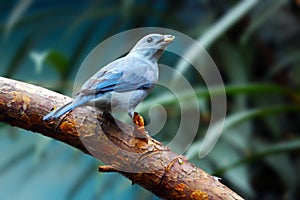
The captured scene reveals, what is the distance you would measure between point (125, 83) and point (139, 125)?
7 centimetres

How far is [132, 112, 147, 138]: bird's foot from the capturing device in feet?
1.85

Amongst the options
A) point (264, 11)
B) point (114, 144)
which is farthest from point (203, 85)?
point (114, 144)

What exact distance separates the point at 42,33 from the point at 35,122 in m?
0.81

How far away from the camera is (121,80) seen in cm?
52

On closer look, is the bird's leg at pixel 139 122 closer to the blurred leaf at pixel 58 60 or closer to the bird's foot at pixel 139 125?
the bird's foot at pixel 139 125

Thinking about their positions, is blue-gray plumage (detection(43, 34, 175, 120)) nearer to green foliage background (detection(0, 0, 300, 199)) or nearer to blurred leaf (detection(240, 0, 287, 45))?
green foliage background (detection(0, 0, 300, 199))

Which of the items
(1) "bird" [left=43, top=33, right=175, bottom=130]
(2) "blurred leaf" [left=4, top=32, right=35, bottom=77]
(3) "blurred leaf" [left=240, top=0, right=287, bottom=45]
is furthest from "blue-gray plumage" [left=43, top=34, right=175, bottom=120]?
(2) "blurred leaf" [left=4, top=32, right=35, bottom=77]

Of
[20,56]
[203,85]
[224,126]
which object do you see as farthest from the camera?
[203,85]

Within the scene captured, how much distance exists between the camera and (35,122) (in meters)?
0.61

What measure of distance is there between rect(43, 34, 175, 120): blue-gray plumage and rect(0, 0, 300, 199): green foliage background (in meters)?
0.47

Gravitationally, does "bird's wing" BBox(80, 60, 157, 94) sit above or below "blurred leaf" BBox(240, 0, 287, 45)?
below

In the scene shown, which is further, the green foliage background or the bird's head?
the green foliage background

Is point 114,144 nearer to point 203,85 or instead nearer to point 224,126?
point 224,126

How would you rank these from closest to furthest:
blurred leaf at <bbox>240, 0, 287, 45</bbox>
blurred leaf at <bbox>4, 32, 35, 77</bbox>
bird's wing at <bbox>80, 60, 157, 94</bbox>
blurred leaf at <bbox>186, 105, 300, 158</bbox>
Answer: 1. bird's wing at <bbox>80, 60, 157, 94</bbox>
2. blurred leaf at <bbox>186, 105, 300, 158</bbox>
3. blurred leaf at <bbox>240, 0, 287, 45</bbox>
4. blurred leaf at <bbox>4, 32, 35, 77</bbox>
